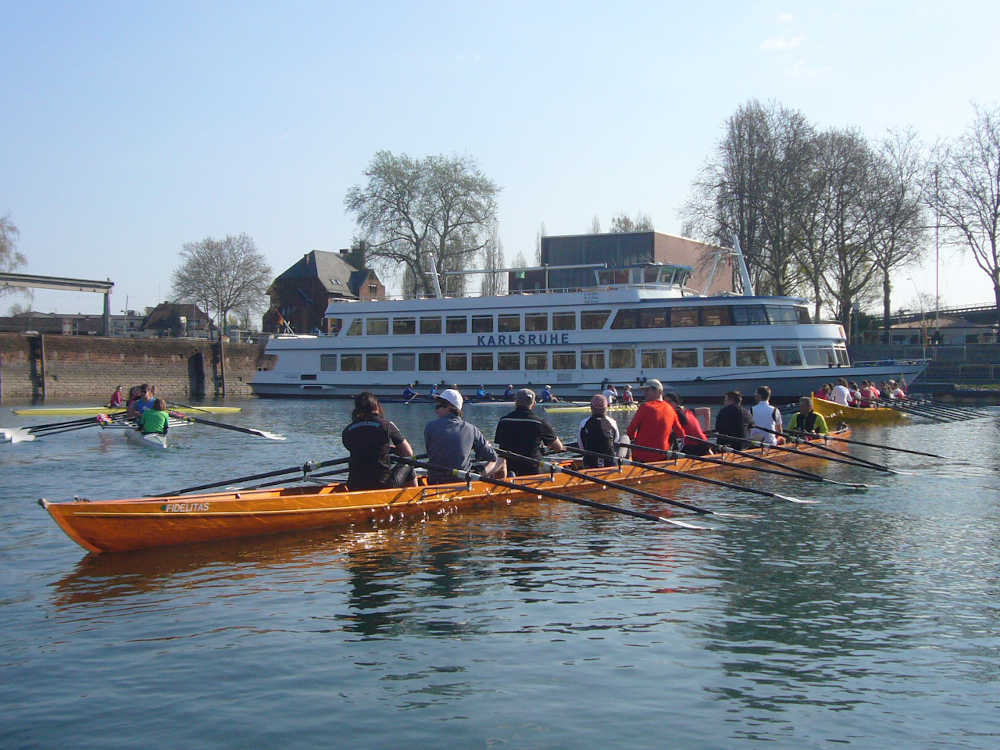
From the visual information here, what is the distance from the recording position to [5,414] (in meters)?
37.1

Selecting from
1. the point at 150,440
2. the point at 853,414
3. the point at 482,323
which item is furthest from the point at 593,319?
the point at 150,440

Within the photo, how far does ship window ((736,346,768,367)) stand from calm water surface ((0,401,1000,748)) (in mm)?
27638

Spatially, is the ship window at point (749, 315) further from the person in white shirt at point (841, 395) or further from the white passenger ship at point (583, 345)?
the person in white shirt at point (841, 395)

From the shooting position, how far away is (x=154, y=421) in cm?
2359

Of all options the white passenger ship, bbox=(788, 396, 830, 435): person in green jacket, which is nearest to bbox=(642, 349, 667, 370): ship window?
the white passenger ship

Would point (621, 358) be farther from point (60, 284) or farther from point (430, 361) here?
point (60, 284)

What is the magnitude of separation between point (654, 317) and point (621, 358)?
254 cm

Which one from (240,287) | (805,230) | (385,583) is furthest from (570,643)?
(240,287)

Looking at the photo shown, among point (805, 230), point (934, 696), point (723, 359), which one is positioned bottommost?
point (934, 696)

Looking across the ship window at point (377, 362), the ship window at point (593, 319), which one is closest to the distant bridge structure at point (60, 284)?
the ship window at point (377, 362)

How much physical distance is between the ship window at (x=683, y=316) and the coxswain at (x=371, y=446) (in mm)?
32032

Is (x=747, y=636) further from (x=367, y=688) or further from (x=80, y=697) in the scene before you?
(x=80, y=697)

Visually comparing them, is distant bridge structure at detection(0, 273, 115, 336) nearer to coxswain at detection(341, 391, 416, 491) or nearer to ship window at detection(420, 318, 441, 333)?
ship window at detection(420, 318, 441, 333)

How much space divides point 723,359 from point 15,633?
121 feet
